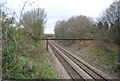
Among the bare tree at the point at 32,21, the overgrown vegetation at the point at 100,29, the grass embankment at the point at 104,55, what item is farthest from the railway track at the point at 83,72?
the bare tree at the point at 32,21

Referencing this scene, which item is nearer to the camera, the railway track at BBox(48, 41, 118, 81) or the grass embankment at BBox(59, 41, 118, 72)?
the railway track at BBox(48, 41, 118, 81)

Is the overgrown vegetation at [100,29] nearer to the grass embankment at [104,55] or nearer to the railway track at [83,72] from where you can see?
the grass embankment at [104,55]

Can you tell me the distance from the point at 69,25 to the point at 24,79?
24.8m

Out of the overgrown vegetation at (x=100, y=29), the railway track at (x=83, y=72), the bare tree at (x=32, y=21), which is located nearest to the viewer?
the bare tree at (x=32, y=21)

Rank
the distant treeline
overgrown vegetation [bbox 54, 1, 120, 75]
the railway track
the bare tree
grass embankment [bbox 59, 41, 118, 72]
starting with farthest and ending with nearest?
the distant treeline
overgrown vegetation [bbox 54, 1, 120, 75]
grass embankment [bbox 59, 41, 118, 72]
the railway track
the bare tree

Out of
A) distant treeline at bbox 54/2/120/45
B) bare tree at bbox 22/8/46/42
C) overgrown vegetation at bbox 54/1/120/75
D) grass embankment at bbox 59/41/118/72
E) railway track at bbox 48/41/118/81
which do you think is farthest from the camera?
distant treeline at bbox 54/2/120/45

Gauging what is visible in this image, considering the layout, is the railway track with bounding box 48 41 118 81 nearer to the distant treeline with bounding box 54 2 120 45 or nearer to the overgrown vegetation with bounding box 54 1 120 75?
the overgrown vegetation with bounding box 54 1 120 75

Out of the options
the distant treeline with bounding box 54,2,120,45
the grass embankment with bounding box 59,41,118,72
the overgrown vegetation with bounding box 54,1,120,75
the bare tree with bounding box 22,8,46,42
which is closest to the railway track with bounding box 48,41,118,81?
the grass embankment with bounding box 59,41,118,72

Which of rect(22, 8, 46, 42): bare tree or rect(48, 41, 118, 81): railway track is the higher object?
rect(22, 8, 46, 42): bare tree

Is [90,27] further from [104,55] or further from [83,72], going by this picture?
[83,72]

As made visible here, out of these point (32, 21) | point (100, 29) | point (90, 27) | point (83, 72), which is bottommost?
point (83, 72)

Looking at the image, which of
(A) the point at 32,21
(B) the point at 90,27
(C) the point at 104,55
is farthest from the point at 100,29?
(A) the point at 32,21

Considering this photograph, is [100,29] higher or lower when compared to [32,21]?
lower

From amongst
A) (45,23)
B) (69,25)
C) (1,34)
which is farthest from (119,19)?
(69,25)
